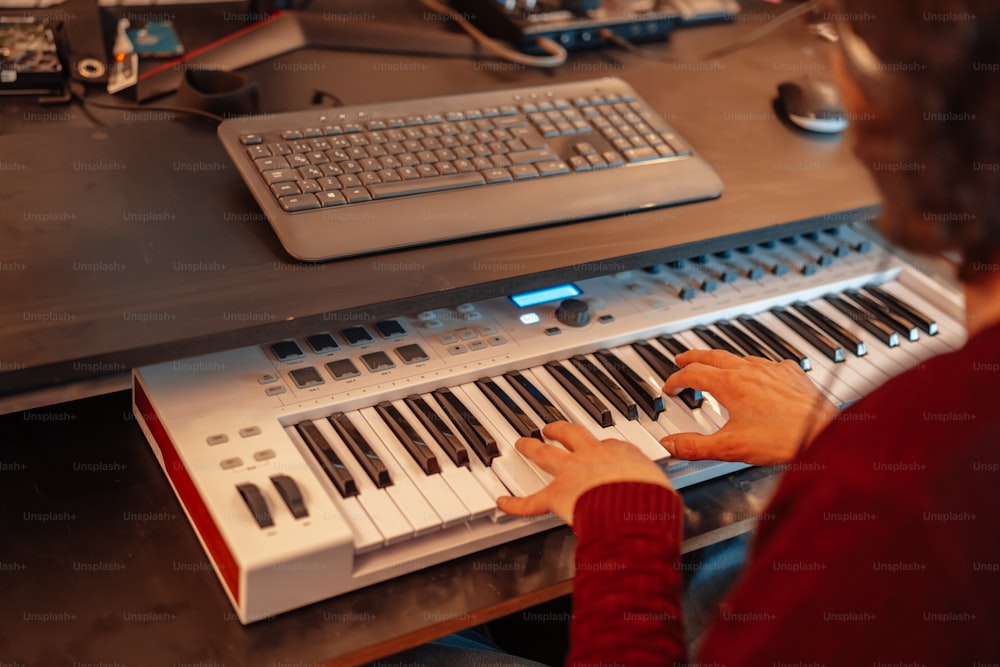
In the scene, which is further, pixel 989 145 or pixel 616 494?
pixel 616 494

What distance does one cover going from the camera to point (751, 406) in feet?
3.39

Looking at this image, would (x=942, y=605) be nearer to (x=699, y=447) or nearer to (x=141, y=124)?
(x=699, y=447)

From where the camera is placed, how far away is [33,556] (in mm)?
864

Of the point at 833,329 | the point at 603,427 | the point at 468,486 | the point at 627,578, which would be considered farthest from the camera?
the point at 833,329

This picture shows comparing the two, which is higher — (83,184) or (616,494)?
(83,184)

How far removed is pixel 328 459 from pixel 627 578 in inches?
11.4

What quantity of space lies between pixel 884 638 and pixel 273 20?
1.16 m

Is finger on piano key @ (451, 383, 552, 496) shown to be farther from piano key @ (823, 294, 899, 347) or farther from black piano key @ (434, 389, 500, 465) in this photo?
piano key @ (823, 294, 899, 347)

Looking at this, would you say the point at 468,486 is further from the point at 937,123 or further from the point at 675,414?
the point at 937,123

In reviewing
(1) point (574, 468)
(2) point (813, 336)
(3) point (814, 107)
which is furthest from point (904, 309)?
(1) point (574, 468)

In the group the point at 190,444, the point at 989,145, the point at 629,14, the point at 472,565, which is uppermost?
the point at 989,145

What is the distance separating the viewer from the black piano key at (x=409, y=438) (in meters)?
0.93

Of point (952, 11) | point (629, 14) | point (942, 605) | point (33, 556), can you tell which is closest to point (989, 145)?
point (952, 11)

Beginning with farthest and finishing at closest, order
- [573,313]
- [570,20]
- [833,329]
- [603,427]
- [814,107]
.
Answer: [570,20]
[814,107]
[833,329]
[573,313]
[603,427]
